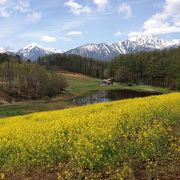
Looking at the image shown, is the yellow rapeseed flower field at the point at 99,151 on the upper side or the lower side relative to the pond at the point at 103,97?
upper

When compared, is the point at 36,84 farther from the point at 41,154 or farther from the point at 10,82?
the point at 41,154

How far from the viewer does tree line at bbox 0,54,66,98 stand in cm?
10756

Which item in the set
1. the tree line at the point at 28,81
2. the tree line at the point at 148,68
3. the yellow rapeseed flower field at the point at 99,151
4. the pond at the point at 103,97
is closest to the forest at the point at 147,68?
the tree line at the point at 148,68

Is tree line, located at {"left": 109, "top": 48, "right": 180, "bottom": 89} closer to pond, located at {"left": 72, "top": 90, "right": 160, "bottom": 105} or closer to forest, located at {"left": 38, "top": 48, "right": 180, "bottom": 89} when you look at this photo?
forest, located at {"left": 38, "top": 48, "right": 180, "bottom": 89}

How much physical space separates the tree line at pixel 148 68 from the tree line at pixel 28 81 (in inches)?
1769

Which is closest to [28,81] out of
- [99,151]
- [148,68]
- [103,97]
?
[103,97]

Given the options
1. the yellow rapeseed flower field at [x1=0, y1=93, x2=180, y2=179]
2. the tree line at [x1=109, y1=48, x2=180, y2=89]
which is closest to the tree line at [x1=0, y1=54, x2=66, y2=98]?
the tree line at [x1=109, y1=48, x2=180, y2=89]

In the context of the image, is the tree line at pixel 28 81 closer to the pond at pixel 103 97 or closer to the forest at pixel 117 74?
the forest at pixel 117 74

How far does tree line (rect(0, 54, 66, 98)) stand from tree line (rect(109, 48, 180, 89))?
44942 mm

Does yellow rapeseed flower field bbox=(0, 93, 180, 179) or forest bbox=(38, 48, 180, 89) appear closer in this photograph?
yellow rapeseed flower field bbox=(0, 93, 180, 179)

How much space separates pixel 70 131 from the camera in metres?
16.4

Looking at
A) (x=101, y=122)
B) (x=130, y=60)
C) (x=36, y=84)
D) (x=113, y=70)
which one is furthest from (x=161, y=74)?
(x=101, y=122)

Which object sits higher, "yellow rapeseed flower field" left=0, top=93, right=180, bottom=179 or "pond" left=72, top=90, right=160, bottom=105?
"yellow rapeseed flower field" left=0, top=93, right=180, bottom=179

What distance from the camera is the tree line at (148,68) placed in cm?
14238
